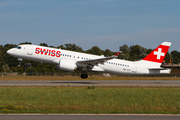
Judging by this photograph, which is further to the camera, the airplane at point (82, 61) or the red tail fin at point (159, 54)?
the red tail fin at point (159, 54)

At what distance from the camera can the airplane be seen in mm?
37594

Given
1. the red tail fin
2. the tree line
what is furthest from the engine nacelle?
the tree line

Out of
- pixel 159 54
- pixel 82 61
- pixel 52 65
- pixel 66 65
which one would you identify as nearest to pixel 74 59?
pixel 82 61

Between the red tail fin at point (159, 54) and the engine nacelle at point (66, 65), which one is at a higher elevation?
the red tail fin at point (159, 54)

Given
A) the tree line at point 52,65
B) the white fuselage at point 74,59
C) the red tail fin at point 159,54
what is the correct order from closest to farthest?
the white fuselage at point 74,59, the red tail fin at point 159,54, the tree line at point 52,65

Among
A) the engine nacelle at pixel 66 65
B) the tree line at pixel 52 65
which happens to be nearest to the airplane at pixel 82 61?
the engine nacelle at pixel 66 65

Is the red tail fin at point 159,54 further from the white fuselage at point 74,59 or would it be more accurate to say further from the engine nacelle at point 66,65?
the engine nacelle at point 66,65

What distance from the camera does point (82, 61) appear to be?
37500 millimetres

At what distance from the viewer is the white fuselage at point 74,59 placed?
38.2 meters

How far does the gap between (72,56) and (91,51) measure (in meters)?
93.6

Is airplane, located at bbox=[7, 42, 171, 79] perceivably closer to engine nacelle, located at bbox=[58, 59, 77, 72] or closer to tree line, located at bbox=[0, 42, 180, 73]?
engine nacelle, located at bbox=[58, 59, 77, 72]

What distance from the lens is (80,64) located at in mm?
38156

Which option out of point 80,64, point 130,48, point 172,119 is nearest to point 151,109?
point 172,119

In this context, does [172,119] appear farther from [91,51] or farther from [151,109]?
[91,51]
